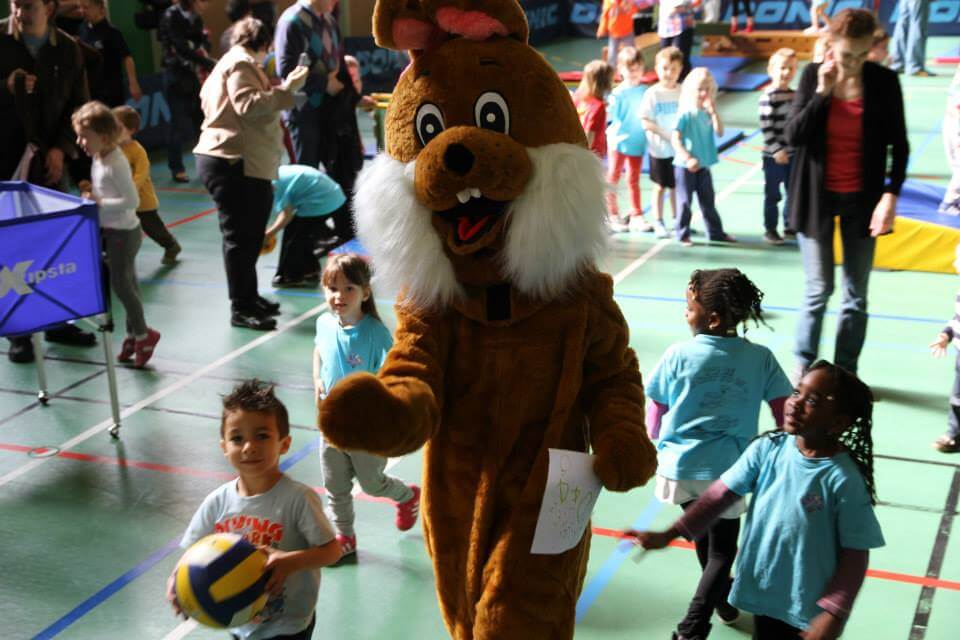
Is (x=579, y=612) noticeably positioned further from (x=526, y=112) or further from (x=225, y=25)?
(x=225, y=25)

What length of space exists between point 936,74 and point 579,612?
1644cm

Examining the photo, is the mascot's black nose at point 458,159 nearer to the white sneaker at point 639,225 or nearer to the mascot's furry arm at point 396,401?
the mascot's furry arm at point 396,401

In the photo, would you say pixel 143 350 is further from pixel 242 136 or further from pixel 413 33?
pixel 413 33

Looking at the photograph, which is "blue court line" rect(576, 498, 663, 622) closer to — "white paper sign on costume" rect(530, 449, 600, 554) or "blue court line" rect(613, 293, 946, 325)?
"white paper sign on costume" rect(530, 449, 600, 554)

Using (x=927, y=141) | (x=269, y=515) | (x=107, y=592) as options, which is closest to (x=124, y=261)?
(x=107, y=592)

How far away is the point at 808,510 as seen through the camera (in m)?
3.35

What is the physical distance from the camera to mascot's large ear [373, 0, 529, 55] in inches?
130

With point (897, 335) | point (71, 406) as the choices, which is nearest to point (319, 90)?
point (71, 406)

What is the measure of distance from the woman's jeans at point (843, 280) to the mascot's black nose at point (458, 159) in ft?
12.2

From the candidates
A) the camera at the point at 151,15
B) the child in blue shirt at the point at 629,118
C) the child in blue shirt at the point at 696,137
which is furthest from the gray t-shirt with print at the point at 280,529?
the camera at the point at 151,15

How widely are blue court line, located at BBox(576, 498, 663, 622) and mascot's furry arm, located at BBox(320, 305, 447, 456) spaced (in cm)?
176

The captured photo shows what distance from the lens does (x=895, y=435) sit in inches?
249

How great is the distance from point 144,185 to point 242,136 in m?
1.63

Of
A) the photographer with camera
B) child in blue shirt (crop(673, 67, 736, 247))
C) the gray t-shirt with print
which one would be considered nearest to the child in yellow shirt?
the photographer with camera
